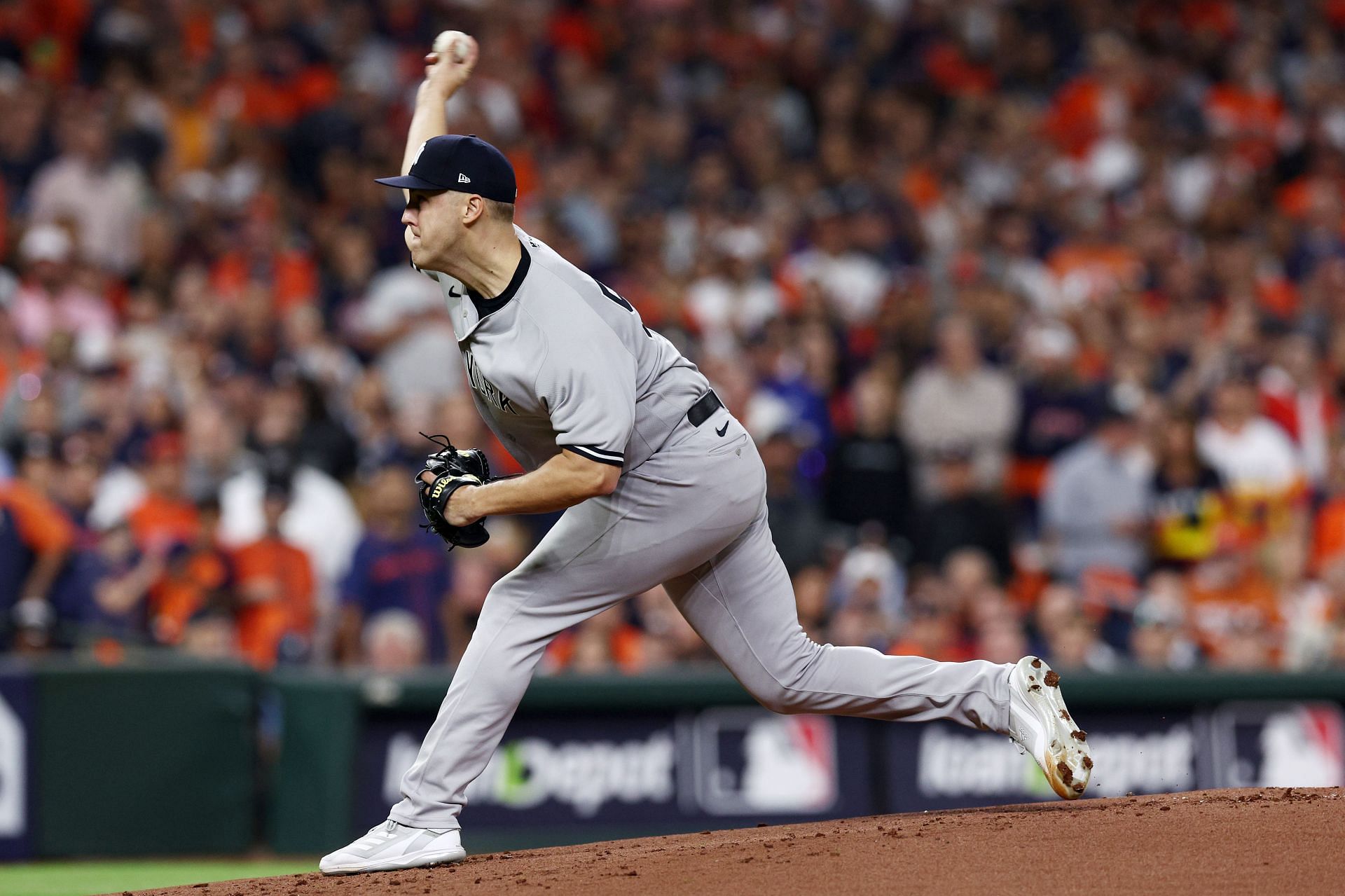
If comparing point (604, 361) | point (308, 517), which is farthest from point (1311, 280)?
point (604, 361)

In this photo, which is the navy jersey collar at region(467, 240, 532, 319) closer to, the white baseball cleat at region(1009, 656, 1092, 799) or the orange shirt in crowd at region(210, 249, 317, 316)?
the white baseball cleat at region(1009, 656, 1092, 799)

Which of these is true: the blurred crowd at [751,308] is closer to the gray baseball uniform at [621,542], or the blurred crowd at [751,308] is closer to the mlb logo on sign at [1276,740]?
the mlb logo on sign at [1276,740]

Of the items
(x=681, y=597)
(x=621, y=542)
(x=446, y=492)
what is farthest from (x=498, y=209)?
(x=681, y=597)

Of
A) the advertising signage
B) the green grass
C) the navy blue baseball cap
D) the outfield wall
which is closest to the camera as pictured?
the navy blue baseball cap

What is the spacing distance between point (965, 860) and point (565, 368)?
1644mm

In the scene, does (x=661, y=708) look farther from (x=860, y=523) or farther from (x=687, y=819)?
(x=860, y=523)

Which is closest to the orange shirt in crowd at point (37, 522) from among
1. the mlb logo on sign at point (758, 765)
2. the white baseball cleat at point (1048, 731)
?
the mlb logo on sign at point (758, 765)

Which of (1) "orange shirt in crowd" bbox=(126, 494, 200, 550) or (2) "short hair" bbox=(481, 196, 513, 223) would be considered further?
(1) "orange shirt in crowd" bbox=(126, 494, 200, 550)

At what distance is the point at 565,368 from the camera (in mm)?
4508

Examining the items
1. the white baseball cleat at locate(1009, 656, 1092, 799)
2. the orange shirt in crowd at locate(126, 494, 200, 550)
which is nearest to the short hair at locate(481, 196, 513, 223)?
the white baseball cleat at locate(1009, 656, 1092, 799)

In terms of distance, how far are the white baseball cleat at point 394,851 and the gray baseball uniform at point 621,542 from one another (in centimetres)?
3

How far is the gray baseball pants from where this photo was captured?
4.83 meters

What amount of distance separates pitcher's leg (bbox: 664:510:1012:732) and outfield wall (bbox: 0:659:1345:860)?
3.37m

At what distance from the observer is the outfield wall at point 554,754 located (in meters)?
8.16
